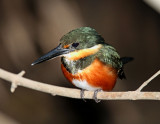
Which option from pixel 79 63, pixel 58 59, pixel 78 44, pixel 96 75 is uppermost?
pixel 58 59

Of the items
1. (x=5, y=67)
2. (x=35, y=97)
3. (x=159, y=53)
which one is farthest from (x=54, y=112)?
(x=159, y=53)

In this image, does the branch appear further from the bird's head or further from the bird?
the bird's head

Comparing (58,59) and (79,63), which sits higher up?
(58,59)

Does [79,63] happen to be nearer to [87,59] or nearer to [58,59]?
[87,59]

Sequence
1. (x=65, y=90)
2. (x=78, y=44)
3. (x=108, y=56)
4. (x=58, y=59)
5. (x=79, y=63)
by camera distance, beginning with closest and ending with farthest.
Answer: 1. (x=65, y=90)
2. (x=78, y=44)
3. (x=79, y=63)
4. (x=108, y=56)
5. (x=58, y=59)

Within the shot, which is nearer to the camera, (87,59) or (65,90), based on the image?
(65,90)

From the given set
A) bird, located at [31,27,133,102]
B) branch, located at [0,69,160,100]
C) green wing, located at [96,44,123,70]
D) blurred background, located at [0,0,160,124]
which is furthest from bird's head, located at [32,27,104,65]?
blurred background, located at [0,0,160,124]

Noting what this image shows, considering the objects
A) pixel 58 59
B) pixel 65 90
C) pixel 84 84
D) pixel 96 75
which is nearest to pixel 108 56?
pixel 96 75
